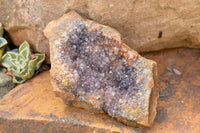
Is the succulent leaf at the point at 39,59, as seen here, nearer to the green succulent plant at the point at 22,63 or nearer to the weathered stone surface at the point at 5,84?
the green succulent plant at the point at 22,63

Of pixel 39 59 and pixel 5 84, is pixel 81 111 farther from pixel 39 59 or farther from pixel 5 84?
pixel 5 84

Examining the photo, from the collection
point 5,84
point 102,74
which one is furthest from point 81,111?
point 5,84

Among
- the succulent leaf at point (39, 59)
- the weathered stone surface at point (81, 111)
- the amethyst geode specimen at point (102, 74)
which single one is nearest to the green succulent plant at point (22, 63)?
the succulent leaf at point (39, 59)

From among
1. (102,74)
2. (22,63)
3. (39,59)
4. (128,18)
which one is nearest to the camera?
(102,74)

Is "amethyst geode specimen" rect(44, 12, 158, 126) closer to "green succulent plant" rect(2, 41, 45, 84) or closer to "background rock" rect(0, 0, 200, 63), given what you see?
"background rock" rect(0, 0, 200, 63)

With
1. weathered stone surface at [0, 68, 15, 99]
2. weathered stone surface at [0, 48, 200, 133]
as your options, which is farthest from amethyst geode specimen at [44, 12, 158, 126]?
weathered stone surface at [0, 68, 15, 99]

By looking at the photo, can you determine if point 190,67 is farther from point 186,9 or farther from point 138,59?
point 138,59
